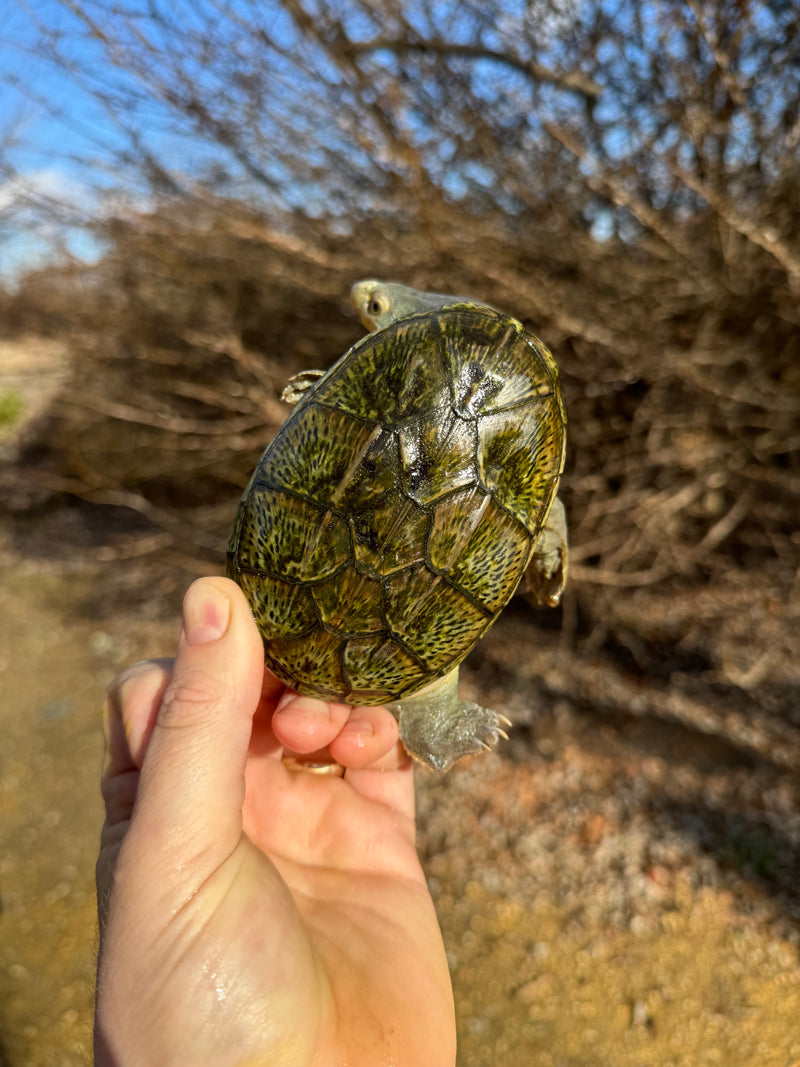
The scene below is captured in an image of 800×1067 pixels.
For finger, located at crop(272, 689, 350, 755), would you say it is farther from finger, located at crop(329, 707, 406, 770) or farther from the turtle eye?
the turtle eye

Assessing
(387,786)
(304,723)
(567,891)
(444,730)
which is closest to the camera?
(304,723)

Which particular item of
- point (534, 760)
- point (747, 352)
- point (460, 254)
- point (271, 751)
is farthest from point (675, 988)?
point (460, 254)

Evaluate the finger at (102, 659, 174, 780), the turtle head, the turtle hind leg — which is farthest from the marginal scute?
the turtle head

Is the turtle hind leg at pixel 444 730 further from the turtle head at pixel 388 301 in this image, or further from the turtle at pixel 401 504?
the turtle head at pixel 388 301

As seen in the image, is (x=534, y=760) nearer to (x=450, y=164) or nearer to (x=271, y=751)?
(x=271, y=751)

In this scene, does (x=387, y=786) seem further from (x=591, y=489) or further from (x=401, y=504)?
(x=591, y=489)

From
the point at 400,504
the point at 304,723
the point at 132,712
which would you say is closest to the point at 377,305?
the point at 400,504
